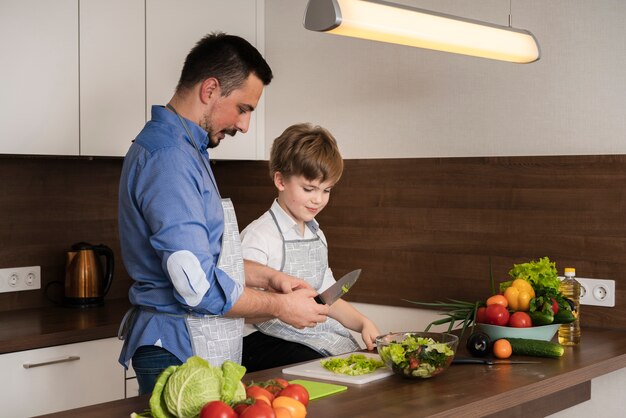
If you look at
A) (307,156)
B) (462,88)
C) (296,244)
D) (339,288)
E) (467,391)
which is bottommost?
(467,391)

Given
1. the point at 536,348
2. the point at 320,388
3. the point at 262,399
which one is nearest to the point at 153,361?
the point at 320,388

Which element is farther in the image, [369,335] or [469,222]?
[469,222]

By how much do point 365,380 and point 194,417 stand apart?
604 millimetres

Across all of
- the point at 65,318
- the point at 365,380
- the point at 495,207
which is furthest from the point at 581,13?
the point at 65,318

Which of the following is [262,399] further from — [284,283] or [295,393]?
[284,283]

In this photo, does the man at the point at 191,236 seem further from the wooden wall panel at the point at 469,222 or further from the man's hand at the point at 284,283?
the wooden wall panel at the point at 469,222

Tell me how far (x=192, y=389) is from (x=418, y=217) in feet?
6.05

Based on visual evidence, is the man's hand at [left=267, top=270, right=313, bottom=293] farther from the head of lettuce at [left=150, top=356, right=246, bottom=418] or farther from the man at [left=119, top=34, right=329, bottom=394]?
the head of lettuce at [left=150, top=356, right=246, bottom=418]

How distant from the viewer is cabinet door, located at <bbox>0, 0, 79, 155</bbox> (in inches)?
109

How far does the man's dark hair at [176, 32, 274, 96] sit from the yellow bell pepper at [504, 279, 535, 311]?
997mm

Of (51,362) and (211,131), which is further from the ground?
(211,131)

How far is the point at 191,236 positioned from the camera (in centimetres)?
193

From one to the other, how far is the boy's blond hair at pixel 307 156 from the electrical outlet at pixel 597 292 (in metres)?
0.93

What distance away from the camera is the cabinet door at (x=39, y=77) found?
276 cm
